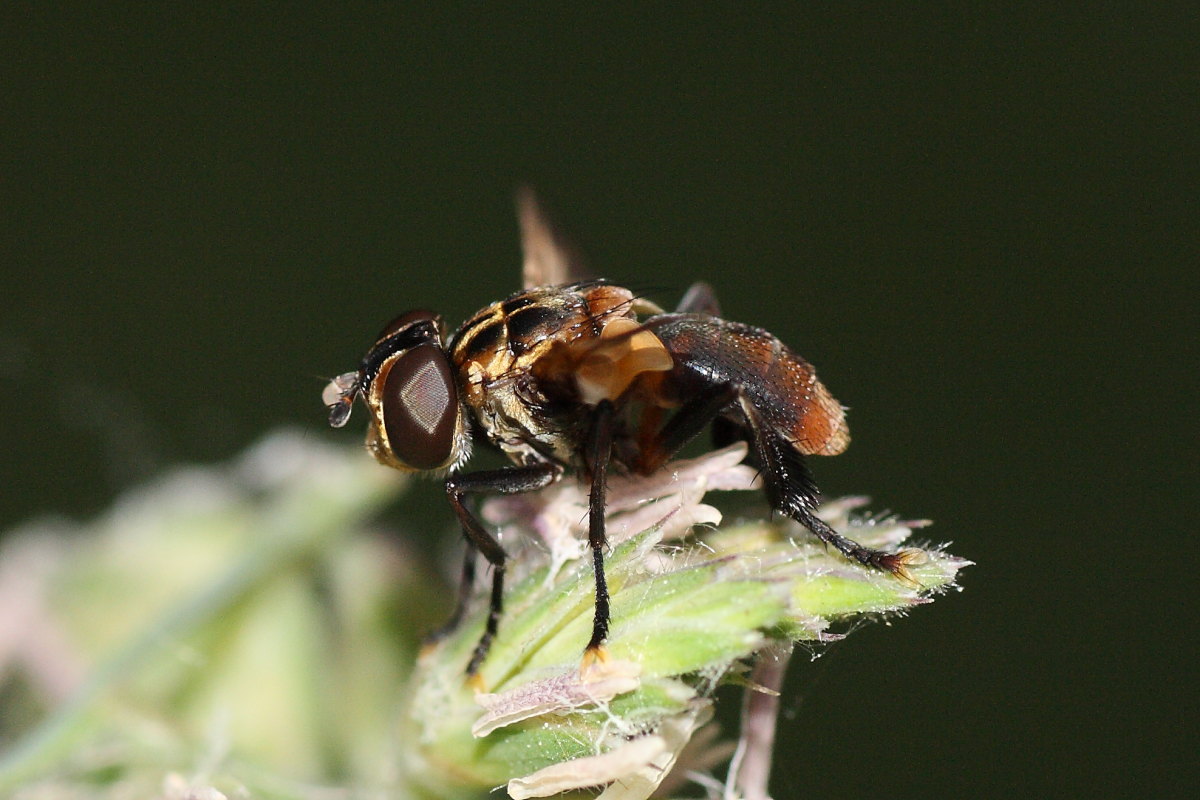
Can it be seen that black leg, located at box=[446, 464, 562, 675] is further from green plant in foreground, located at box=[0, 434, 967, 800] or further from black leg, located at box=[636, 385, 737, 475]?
black leg, located at box=[636, 385, 737, 475]

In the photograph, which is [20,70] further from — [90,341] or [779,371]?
[779,371]

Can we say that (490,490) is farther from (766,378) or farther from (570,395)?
(766,378)

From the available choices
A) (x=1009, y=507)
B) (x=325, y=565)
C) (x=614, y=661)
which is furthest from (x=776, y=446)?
(x=1009, y=507)

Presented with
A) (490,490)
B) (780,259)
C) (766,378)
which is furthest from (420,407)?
(780,259)

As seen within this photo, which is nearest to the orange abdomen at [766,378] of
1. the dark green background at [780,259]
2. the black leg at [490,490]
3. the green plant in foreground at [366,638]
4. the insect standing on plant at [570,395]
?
the insect standing on plant at [570,395]

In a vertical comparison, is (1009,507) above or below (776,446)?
below

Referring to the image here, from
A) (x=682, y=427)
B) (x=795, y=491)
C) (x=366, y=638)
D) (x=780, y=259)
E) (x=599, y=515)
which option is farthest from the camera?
(x=780, y=259)

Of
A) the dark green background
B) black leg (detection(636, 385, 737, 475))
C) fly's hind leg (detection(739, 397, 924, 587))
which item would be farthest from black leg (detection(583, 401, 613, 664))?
the dark green background
